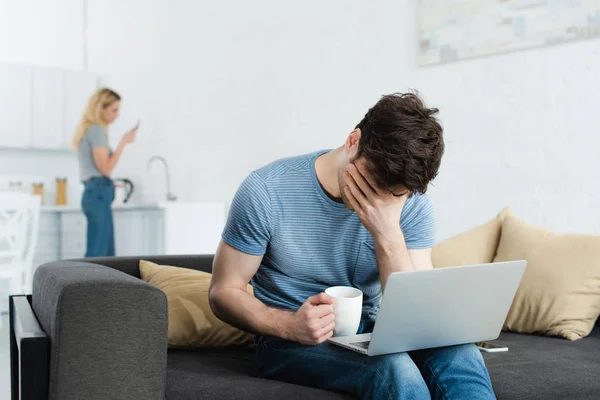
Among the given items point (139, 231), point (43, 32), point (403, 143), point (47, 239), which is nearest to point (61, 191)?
point (47, 239)

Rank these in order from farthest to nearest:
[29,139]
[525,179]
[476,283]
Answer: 1. [29,139]
2. [525,179]
3. [476,283]

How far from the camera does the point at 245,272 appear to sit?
1.63 metres

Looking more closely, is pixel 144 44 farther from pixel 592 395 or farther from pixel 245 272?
pixel 592 395

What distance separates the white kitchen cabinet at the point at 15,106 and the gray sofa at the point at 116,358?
4795 millimetres

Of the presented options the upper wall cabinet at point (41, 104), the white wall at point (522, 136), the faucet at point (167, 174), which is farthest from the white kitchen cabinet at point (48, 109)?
the white wall at point (522, 136)

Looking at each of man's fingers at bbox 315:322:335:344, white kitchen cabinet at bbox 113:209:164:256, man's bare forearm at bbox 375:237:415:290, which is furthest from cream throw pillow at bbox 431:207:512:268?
white kitchen cabinet at bbox 113:209:164:256

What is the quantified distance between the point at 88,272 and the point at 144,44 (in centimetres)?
442

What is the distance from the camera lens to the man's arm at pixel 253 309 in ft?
4.71

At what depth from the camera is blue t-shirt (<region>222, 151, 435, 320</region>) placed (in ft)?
5.33

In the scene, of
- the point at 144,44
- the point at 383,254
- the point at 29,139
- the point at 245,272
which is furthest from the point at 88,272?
the point at 29,139

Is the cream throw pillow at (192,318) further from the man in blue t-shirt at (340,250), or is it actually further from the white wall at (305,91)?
the white wall at (305,91)

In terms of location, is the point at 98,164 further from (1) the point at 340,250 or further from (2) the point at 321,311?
(2) the point at 321,311

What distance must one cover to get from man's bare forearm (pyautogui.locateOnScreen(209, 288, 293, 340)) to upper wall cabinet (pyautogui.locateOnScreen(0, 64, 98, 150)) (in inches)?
197

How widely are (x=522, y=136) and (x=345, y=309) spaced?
5.55 feet
